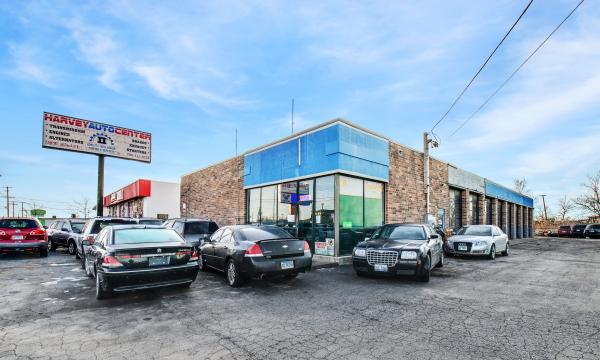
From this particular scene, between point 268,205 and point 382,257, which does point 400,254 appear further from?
point 268,205

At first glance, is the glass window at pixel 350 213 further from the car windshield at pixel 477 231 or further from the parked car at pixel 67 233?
the parked car at pixel 67 233

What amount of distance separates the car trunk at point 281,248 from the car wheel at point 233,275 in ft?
2.67

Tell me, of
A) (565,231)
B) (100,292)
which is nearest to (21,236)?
(100,292)

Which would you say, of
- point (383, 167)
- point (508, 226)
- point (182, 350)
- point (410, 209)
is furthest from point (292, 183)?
point (508, 226)

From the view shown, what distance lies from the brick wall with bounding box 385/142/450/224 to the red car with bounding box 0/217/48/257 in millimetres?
14525

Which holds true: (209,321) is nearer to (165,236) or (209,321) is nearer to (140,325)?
(140,325)

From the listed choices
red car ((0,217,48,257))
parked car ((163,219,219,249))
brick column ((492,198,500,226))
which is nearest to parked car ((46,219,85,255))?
red car ((0,217,48,257))

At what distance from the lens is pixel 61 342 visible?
4250 mm

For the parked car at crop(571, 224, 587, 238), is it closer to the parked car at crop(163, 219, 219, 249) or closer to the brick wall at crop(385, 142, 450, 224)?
the brick wall at crop(385, 142, 450, 224)

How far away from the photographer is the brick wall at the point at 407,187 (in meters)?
15.5

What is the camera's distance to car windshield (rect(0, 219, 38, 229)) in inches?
501

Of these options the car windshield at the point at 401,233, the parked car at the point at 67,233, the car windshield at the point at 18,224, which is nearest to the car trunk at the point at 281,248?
the car windshield at the point at 401,233

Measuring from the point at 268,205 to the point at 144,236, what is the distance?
9.67 metres

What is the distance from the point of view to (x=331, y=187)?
1287 centimetres
